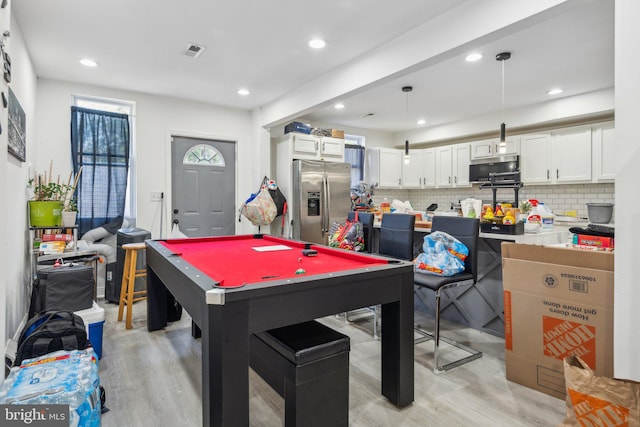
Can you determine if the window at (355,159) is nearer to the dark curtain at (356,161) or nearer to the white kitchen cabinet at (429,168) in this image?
the dark curtain at (356,161)

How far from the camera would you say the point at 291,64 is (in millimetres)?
3752

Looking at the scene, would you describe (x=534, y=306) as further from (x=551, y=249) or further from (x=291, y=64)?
(x=291, y=64)

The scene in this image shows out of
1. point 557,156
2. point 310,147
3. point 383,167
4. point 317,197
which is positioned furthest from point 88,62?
point 557,156

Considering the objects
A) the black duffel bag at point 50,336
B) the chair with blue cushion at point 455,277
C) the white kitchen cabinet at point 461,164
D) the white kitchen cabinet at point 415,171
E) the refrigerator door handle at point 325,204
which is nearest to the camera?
the black duffel bag at point 50,336

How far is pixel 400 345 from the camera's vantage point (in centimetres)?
187

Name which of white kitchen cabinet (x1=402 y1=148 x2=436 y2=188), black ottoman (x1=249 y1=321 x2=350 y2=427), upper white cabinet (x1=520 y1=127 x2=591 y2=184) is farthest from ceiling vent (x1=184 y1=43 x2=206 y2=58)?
upper white cabinet (x1=520 y1=127 x2=591 y2=184)

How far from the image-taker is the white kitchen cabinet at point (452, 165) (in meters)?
6.25

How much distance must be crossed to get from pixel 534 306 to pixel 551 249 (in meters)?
0.36

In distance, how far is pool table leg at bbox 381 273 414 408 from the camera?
188 centimetres

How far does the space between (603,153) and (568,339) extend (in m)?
3.99

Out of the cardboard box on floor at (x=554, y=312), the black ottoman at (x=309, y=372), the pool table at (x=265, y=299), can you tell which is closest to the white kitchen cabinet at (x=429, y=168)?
the cardboard box on floor at (x=554, y=312)

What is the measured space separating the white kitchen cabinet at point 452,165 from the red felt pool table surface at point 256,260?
4414 millimetres

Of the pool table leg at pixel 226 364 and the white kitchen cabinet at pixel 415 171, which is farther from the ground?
the white kitchen cabinet at pixel 415 171

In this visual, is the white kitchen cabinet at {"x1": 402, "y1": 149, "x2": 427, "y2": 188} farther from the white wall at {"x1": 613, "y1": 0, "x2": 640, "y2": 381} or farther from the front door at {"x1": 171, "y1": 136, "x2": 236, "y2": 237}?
the white wall at {"x1": 613, "y1": 0, "x2": 640, "y2": 381}
